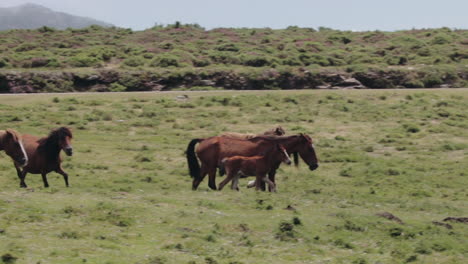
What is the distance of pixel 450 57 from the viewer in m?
73.2

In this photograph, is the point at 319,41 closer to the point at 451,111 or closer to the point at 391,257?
the point at 451,111

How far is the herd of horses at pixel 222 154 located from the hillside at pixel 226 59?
113 ft

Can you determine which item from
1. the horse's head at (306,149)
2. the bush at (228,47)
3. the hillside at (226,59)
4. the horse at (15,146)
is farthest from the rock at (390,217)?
the bush at (228,47)

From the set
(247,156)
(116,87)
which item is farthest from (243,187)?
(116,87)

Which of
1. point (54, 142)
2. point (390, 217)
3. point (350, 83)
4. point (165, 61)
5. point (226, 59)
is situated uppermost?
point (226, 59)

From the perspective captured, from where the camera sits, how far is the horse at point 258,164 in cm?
2147

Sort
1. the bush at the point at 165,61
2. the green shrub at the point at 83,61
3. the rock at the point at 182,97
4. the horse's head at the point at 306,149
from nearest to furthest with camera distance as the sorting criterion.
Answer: the horse's head at the point at 306,149, the rock at the point at 182,97, the green shrub at the point at 83,61, the bush at the point at 165,61

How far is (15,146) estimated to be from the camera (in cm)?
2103

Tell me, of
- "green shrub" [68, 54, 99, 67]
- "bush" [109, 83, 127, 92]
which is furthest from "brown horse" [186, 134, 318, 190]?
"green shrub" [68, 54, 99, 67]

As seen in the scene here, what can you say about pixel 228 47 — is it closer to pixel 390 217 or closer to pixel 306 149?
pixel 306 149

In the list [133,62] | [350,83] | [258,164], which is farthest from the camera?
[133,62]

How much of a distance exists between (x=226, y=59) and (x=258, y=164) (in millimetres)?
49745

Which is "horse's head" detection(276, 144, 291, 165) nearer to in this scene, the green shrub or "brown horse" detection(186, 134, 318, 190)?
"brown horse" detection(186, 134, 318, 190)

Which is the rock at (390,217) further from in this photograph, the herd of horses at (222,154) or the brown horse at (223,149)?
the brown horse at (223,149)
